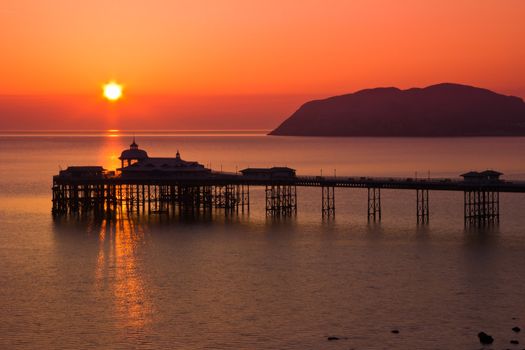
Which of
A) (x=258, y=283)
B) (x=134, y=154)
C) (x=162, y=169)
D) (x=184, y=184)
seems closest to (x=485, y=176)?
(x=184, y=184)

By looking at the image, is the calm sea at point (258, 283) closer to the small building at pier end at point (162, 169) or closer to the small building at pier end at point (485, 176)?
the small building at pier end at point (485, 176)

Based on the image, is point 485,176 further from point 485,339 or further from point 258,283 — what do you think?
point 485,339

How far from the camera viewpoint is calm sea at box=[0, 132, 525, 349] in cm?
5753

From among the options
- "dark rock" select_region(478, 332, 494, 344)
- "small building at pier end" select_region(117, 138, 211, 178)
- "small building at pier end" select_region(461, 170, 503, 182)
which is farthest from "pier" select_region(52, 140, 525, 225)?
"dark rock" select_region(478, 332, 494, 344)

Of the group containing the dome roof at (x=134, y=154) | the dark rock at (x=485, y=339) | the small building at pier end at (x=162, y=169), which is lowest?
the dark rock at (x=485, y=339)

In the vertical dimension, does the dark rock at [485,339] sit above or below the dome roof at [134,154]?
below

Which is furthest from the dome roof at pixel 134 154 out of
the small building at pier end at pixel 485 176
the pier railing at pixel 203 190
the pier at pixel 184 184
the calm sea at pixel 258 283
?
the small building at pier end at pixel 485 176

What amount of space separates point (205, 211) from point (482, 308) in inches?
2406

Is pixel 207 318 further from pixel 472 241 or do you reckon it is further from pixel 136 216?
pixel 136 216

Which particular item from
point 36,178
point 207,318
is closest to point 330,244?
point 207,318

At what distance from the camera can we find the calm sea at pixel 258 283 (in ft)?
189

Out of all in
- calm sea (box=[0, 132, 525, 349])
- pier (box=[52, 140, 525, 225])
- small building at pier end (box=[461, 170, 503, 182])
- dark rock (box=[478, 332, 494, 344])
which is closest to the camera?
dark rock (box=[478, 332, 494, 344])

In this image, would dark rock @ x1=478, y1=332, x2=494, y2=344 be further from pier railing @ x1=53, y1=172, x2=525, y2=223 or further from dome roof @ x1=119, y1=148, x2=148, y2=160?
dome roof @ x1=119, y1=148, x2=148, y2=160

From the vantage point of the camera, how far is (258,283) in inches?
2832
